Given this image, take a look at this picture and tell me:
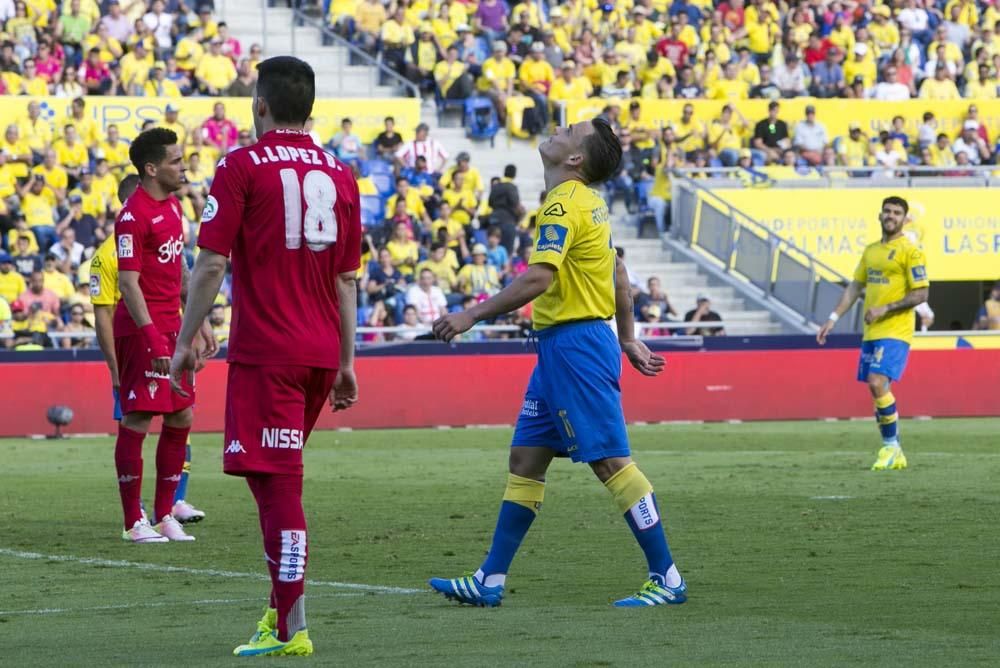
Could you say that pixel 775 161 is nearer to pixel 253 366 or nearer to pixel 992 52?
pixel 992 52

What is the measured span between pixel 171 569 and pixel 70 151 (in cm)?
1795

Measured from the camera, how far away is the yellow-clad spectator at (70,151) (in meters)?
26.7

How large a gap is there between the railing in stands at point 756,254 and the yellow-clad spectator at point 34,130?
32.6ft

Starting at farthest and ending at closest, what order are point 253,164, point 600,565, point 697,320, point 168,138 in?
point 697,320 < point 168,138 < point 600,565 < point 253,164

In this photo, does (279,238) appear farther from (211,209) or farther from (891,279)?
(891,279)

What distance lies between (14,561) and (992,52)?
28.8 metres

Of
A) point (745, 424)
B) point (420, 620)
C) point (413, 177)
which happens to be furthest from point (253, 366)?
point (413, 177)

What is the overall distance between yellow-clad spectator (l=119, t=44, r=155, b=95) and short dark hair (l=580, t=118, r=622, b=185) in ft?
69.9

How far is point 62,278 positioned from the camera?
958 inches

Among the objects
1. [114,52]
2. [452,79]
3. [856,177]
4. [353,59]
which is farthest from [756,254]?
[114,52]

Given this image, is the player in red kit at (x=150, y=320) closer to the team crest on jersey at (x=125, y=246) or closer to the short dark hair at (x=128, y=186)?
the team crest on jersey at (x=125, y=246)

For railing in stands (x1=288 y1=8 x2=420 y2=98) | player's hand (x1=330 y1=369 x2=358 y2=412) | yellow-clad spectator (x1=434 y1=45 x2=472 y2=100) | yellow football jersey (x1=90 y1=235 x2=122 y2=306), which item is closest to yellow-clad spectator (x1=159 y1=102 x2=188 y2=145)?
railing in stands (x1=288 y1=8 x2=420 y2=98)

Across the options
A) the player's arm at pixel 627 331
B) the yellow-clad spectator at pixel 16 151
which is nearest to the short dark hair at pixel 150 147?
the player's arm at pixel 627 331

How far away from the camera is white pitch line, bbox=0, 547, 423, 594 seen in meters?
8.91
